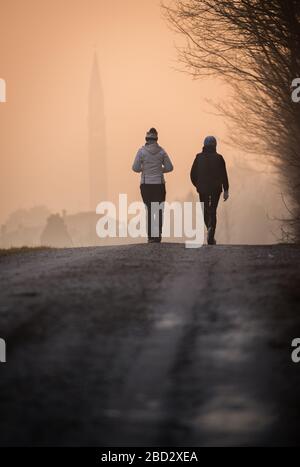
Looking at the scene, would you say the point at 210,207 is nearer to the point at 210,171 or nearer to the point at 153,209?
the point at 210,171

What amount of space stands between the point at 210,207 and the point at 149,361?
38.0 feet

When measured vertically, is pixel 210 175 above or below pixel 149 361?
above

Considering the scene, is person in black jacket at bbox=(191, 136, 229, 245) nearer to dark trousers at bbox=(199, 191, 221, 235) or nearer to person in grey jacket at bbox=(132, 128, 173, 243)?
dark trousers at bbox=(199, 191, 221, 235)

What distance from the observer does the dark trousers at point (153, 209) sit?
17.3 metres

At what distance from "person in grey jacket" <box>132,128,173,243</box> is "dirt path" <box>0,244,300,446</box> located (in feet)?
26.4

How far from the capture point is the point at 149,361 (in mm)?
5773

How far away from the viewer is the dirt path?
4688mm

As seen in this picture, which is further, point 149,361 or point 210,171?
point 210,171

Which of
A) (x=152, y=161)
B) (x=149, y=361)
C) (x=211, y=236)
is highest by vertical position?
(x=152, y=161)

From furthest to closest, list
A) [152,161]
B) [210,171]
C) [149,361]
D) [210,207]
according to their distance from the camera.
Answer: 1. [152,161]
2. [210,207]
3. [210,171]
4. [149,361]

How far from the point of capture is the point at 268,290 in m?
8.22

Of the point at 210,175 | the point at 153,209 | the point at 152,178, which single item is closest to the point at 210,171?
the point at 210,175

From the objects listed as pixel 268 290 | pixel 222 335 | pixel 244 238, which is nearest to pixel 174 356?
pixel 222 335

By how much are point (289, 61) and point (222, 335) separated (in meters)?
15.6
